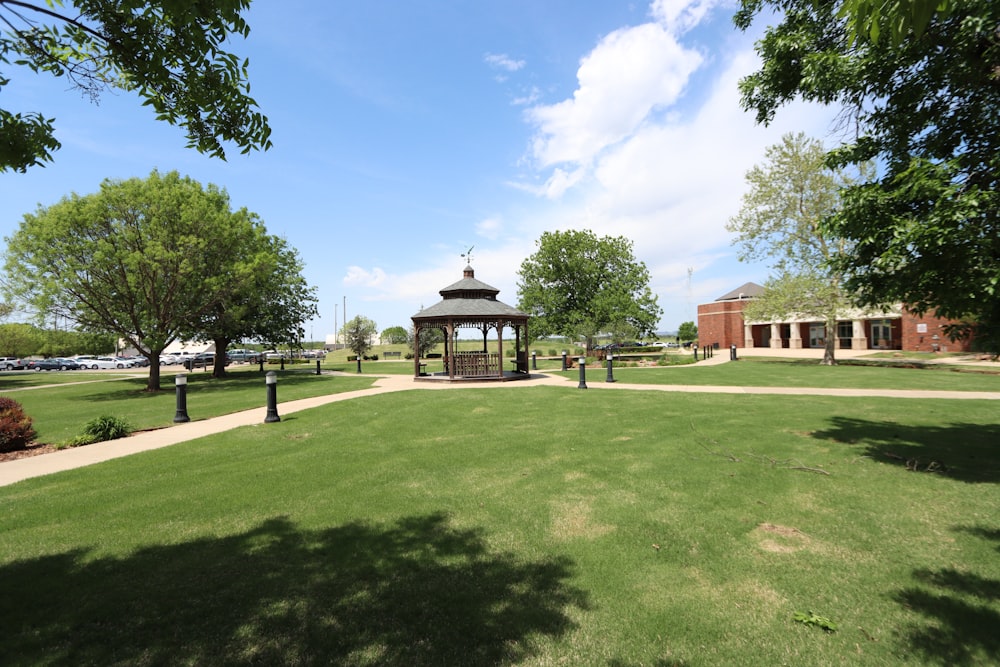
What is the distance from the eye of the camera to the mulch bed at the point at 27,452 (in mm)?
8174

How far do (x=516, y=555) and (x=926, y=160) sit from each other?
23.7ft

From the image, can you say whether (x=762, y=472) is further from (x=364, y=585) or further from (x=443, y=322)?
(x=443, y=322)

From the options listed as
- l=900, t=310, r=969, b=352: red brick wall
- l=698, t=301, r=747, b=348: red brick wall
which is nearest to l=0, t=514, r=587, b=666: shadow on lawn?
l=900, t=310, r=969, b=352: red brick wall

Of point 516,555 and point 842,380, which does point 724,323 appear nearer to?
point 842,380

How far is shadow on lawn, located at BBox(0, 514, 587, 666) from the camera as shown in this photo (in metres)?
2.80

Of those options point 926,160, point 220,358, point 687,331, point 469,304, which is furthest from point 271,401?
point 687,331

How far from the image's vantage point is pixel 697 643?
113 inches

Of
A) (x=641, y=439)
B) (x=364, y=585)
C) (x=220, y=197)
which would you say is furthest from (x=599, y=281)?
(x=364, y=585)

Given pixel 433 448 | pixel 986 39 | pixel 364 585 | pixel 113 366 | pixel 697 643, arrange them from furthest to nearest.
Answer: pixel 113 366 < pixel 433 448 < pixel 986 39 < pixel 364 585 < pixel 697 643

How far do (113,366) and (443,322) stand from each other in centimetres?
4888

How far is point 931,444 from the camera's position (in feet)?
25.3

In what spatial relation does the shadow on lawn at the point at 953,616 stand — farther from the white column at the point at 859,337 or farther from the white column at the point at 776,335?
the white column at the point at 776,335

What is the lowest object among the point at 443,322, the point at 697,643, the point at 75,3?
the point at 697,643

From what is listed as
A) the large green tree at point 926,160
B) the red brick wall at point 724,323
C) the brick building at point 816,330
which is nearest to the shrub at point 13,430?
the large green tree at point 926,160
